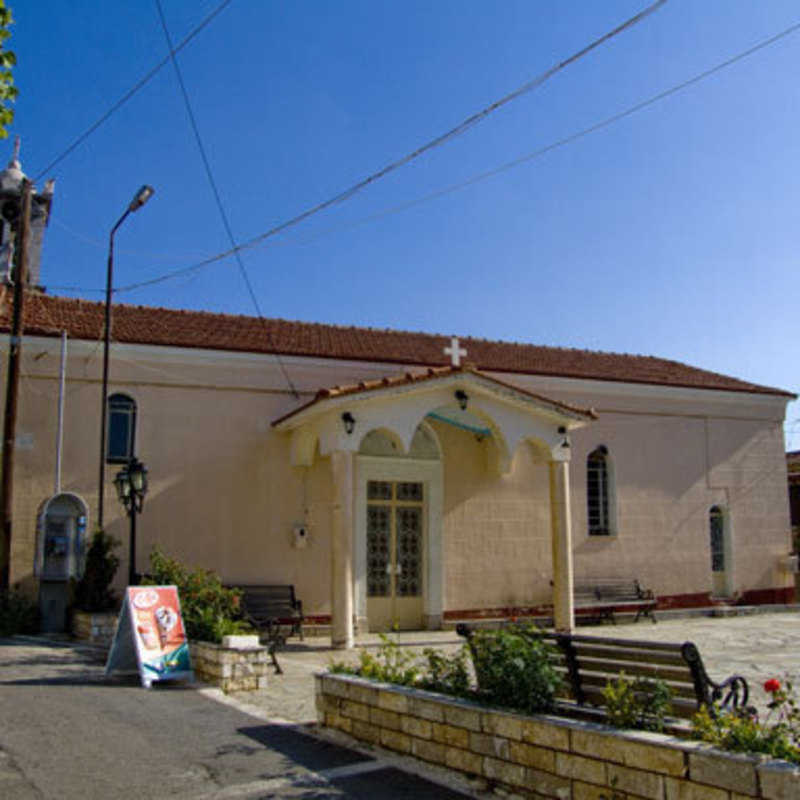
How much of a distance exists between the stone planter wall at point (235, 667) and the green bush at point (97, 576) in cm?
432

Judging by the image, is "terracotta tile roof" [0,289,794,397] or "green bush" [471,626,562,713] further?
"terracotta tile roof" [0,289,794,397]

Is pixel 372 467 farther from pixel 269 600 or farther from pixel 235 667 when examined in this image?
pixel 235 667

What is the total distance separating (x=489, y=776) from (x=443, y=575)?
11317mm

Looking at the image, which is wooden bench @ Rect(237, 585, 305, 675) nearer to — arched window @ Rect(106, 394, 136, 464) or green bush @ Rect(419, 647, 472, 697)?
arched window @ Rect(106, 394, 136, 464)

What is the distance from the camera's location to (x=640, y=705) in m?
5.63

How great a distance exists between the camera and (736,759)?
4.66 meters

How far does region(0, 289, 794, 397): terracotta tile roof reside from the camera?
16469 millimetres

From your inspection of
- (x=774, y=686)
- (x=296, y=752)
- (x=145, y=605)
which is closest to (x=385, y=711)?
(x=296, y=752)

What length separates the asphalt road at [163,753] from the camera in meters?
6.24

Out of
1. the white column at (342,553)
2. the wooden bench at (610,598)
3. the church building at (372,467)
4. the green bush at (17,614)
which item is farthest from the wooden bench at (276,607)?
the wooden bench at (610,598)

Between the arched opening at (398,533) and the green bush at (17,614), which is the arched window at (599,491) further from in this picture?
the green bush at (17,614)

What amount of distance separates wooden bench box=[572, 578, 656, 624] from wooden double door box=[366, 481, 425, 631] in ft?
11.7

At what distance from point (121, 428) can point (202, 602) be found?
201 inches

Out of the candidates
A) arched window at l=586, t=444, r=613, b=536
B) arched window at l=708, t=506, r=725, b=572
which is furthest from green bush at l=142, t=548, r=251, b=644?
arched window at l=708, t=506, r=725, b=572
